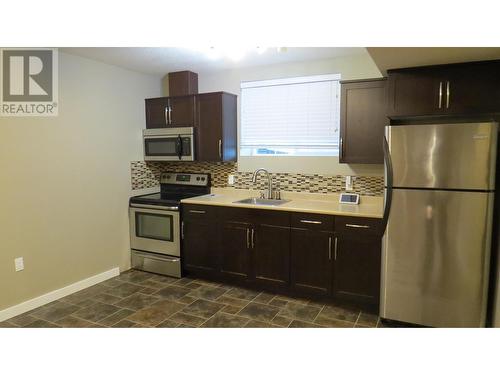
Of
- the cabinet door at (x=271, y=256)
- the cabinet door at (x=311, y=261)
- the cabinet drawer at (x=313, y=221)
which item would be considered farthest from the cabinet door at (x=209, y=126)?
the cabinet door at (x=311, y=261)

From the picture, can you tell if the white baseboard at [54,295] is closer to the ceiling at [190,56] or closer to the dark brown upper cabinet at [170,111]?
the dark brown upper cabinet at [170,111]

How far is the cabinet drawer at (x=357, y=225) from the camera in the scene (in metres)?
2.92

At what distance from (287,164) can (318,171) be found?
378mm

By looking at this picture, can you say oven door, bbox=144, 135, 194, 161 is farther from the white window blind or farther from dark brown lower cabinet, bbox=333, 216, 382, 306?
dark brown lower cabinet, bbox=333, 216, 382, 306

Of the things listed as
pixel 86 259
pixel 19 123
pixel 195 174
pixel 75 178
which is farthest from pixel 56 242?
pixel 195 174

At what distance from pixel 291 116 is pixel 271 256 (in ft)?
5.30

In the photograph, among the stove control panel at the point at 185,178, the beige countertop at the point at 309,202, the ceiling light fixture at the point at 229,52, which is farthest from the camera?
the stove control panel at the point at 185,178

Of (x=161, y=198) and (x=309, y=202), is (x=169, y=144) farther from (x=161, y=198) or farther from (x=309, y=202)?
(x=309, y=202)

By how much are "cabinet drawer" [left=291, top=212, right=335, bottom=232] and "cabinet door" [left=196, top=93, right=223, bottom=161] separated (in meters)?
1.27

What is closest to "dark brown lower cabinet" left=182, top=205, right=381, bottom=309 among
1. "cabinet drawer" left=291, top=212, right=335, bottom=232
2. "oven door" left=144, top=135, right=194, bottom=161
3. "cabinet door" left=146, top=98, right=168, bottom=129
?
"cabinet drawer" left=291, top=212, right=335, bottom=232

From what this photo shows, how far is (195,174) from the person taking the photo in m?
4.45

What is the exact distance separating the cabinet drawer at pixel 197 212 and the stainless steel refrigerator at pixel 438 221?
1804 millimetres

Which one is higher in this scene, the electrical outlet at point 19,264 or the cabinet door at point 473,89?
the cabinet door at point 473,89

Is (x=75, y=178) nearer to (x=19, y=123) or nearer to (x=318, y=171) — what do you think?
(x=19, y=123)
